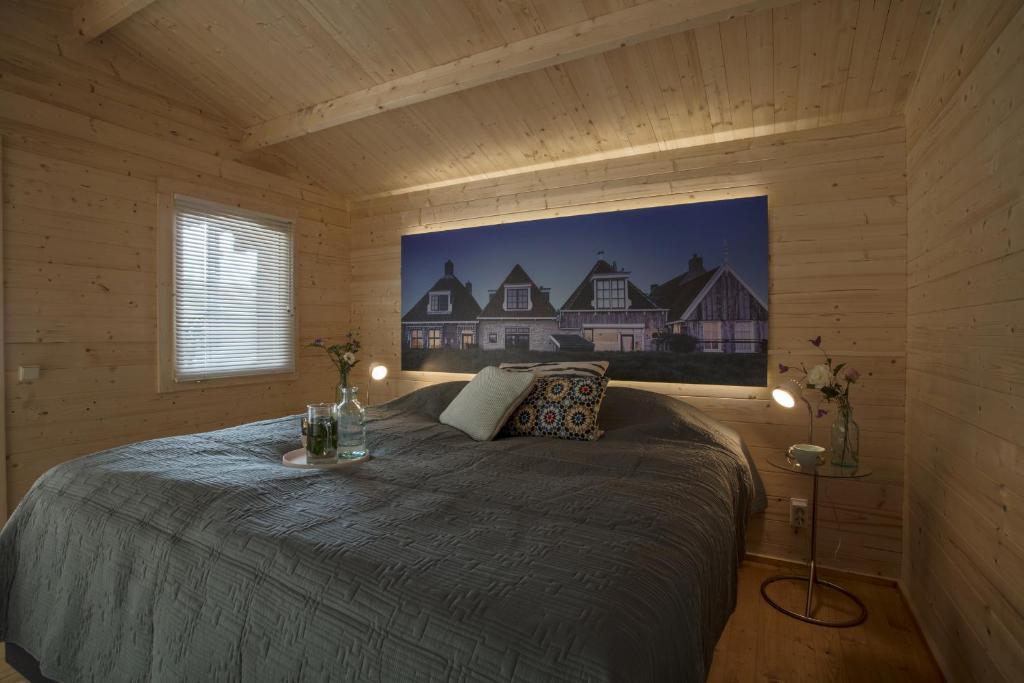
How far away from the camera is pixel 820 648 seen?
210 centimetres

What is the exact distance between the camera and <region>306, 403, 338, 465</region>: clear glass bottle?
1902mm

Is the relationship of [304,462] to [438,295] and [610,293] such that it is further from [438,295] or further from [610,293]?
[438,295]

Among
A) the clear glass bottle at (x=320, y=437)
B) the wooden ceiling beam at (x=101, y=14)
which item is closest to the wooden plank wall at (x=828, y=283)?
the clear glass bottle at (x=320, y=437)

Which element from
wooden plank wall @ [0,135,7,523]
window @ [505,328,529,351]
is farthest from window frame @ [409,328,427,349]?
wooden plank wall @ [0,135,7,523]

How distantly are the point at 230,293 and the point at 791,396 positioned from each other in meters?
3.51

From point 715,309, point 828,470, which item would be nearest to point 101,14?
→ point 715,309

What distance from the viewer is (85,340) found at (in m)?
2.88

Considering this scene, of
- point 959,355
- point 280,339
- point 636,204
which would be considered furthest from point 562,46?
point 280,339

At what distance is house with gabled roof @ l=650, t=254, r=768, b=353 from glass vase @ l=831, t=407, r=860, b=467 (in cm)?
57

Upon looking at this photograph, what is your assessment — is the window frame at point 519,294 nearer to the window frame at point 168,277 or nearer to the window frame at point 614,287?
the window frame at point 614,287

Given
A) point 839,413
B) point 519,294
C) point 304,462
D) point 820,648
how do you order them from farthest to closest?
1. point 519,294
2. point 839,413
3. point 820,648
4. point 304,462

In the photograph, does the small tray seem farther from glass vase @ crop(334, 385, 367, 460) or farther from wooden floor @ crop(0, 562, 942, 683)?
wooden floor @ crop(0, 562, 942, 683)

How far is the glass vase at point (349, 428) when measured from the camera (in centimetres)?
195

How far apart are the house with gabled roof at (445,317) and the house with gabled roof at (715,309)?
1.37m
